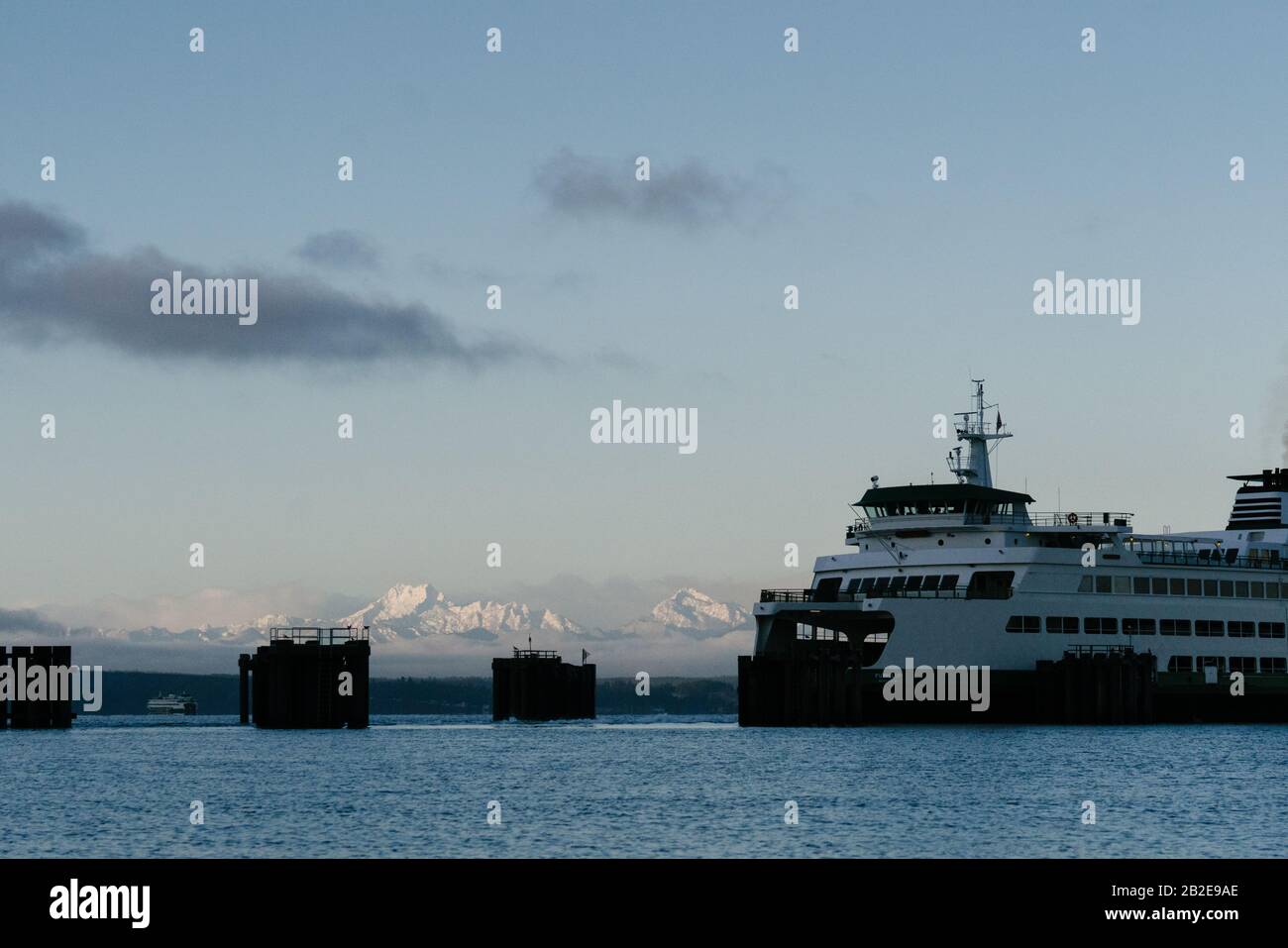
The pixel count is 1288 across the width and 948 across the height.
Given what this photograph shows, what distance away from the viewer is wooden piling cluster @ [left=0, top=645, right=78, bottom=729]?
338 feet

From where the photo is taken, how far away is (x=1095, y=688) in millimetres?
81812

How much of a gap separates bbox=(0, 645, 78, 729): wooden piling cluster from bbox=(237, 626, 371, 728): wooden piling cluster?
45.0 feet

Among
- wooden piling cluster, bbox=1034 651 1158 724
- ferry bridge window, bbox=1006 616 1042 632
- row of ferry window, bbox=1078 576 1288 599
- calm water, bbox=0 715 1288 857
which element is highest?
row of ferry window, bbox=1078 576 1288 599

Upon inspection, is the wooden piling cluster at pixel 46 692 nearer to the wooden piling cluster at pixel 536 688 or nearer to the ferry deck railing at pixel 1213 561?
the wooden piling cluster at pixel 536 688

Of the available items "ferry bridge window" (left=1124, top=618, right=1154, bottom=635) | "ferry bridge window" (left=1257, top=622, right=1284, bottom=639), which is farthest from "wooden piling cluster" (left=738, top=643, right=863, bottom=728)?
"ferry bridge window" (left=1257, top=622, right=1284, bottom=639)

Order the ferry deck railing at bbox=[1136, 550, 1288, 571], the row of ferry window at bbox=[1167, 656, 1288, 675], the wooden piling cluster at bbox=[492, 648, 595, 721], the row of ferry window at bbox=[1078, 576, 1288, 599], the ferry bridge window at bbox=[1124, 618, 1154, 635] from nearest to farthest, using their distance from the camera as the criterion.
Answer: the row of ferry window at bbox=[1078, 576, 1288, 599], the ferry bridge window at bbox=[1124, 618, 1154, 635], the ferry deck railing at bbox=[1136, 550, 1288, 571], the row of ferry window at bbox=[1167, 656, 1288, 675], the wooden piling cluster at bbox=[492, 648, 595, 721]

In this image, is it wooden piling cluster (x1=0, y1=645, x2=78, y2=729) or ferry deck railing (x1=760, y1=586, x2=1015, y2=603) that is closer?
ferry deck railing (x1=760, y1=586, x2=1015, y2=603)

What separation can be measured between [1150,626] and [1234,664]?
21.5 ft

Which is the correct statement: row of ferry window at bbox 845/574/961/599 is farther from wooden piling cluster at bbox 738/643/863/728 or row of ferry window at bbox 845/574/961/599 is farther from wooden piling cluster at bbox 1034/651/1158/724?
wooden piling cluster at bbox 1034/651/1158/724

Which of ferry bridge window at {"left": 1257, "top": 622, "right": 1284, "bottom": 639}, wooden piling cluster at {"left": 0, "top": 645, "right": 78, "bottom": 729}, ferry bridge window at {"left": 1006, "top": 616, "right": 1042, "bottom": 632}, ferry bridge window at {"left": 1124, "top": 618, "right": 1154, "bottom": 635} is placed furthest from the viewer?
wooden piling cluster at {"left": 0, "top": 645, "right": 78, "bottom": 729}

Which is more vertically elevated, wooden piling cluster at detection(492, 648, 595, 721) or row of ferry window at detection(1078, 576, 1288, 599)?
row of ferry window at detection(1078, 576, 1288, 599)
